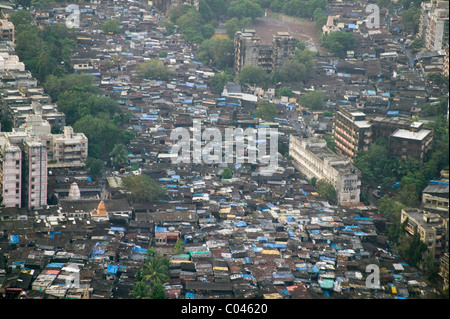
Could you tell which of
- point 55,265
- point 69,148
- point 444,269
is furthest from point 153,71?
point 444,269

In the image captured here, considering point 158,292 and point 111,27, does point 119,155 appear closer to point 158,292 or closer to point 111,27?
point 158,292

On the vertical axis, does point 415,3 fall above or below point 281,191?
above

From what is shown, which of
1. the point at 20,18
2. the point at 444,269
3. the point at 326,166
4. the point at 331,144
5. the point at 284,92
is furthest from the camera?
the point at 20,18

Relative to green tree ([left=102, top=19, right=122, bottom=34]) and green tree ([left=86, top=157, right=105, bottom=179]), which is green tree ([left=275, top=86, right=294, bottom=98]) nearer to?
green tree ([left=102, top=19, right=122, bottom=34])

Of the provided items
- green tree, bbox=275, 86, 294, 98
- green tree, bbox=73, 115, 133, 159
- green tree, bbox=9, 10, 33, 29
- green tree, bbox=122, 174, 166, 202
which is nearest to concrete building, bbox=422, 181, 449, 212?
green tree, bbox=122, 174, 166, 202

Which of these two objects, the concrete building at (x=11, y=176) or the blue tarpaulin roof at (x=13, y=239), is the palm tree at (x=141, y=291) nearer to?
the blue tarpaulin roof at (x=13, y=239)

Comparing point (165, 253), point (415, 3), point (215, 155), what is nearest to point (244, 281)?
point (165, 253)

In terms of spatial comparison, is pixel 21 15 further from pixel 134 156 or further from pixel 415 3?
pixel 415 3

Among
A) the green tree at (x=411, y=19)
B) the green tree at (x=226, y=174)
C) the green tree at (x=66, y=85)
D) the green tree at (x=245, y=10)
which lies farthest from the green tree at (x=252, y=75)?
the green tree at (x=226, y=174)
